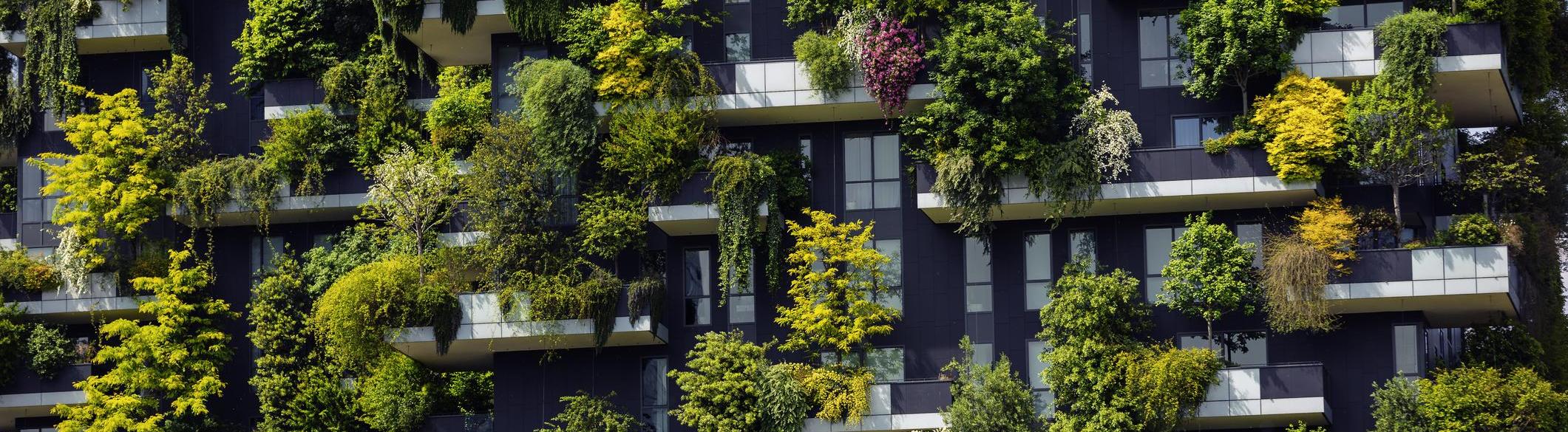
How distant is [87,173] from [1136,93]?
26030 mm

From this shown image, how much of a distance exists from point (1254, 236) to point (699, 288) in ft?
43.2

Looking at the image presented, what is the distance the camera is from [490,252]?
63.4 metres

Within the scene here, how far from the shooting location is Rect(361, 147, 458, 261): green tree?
6456 cm

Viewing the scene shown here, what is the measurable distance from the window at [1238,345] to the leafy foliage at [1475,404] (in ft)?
11.4

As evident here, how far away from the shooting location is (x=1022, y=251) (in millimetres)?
63000

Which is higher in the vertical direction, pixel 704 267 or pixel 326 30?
pixel 326 30

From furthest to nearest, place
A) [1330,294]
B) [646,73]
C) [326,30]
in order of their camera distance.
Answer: [326,30], [646,73], [1330,294]

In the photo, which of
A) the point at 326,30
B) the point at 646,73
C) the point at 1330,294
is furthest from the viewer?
the point at 326,30

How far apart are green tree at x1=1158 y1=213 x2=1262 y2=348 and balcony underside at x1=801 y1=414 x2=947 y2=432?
6147mm

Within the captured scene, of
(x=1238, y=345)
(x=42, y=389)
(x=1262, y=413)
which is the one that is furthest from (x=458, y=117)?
(x=1262, y=413)

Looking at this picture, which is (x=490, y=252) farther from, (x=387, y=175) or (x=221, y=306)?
(x=221, y=306)

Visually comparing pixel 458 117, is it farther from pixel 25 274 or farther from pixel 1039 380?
pixel 1039 380

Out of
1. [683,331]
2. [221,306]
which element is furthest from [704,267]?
[221,306]

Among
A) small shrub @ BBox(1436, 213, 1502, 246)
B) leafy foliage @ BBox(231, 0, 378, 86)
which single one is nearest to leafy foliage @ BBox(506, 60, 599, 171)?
leafy foliage @ BBox(231, 0, 378, 86)
